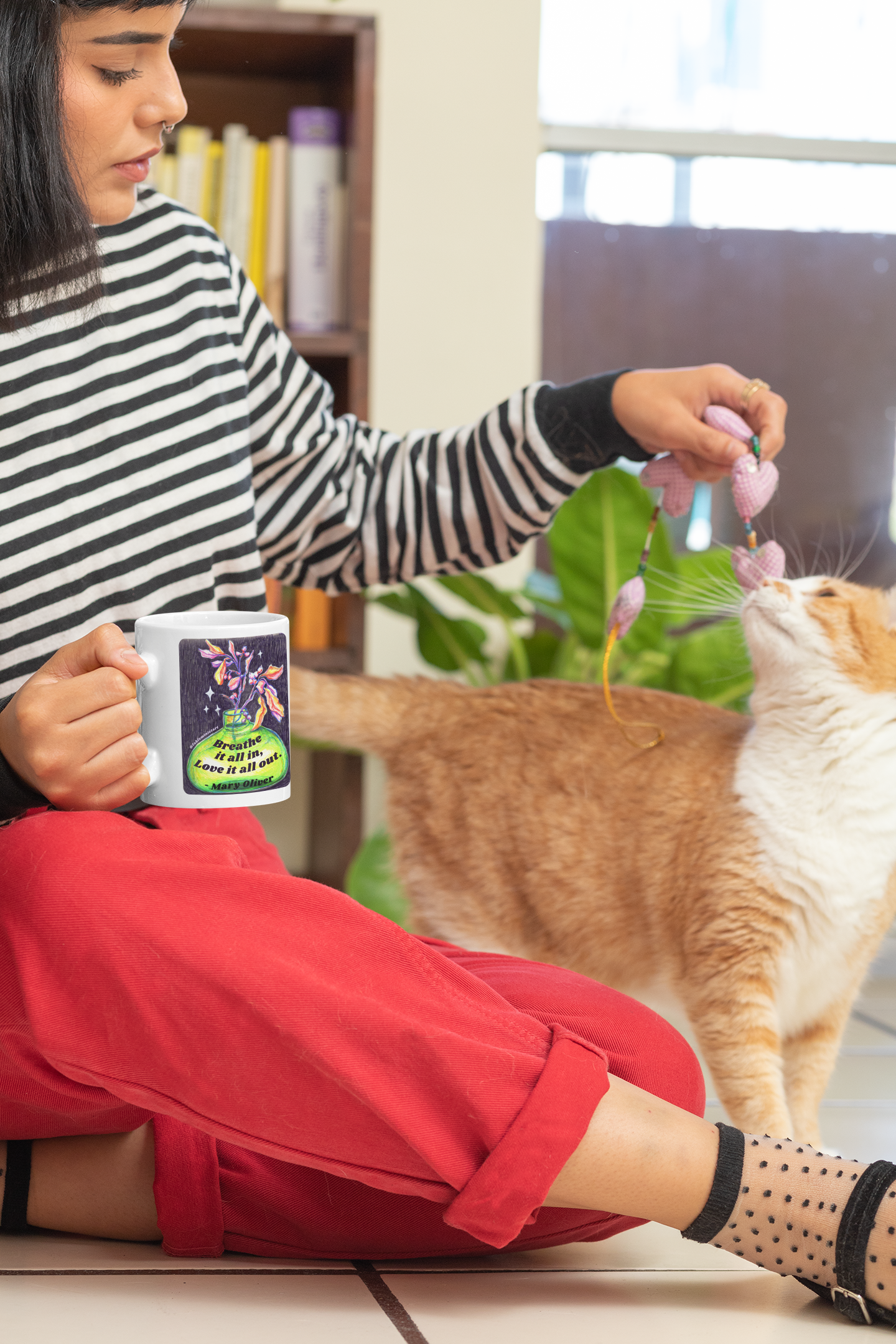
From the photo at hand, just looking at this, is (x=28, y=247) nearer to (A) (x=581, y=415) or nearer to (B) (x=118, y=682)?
(B) (x=118, y=682)

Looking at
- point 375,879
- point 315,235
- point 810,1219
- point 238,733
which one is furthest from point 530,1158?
point 315,235

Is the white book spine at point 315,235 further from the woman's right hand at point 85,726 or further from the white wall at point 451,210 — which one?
the woman's right hand at point 85,726

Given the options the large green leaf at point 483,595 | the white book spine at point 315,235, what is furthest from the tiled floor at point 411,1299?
the white book spine at point 315,235

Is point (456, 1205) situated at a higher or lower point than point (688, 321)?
lower

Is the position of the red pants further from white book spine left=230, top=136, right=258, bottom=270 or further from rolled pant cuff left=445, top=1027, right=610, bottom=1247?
white book spine left=230, top=136, right=258, bottom=270

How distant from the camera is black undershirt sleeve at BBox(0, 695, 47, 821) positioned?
81 centimetres

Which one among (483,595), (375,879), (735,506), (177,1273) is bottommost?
(375,879)

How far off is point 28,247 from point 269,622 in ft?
1.10

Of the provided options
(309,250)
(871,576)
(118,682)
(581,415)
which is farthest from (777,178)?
(118,682)

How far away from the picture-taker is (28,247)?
888mm

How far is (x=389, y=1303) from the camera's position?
29.9 inches

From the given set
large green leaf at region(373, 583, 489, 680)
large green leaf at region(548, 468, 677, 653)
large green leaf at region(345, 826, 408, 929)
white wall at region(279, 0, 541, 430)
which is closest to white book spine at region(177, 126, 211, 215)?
white wall at region(279, 0, 541, 430)

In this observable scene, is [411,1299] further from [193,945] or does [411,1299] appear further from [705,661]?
[705,661]

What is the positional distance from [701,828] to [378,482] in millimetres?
469
